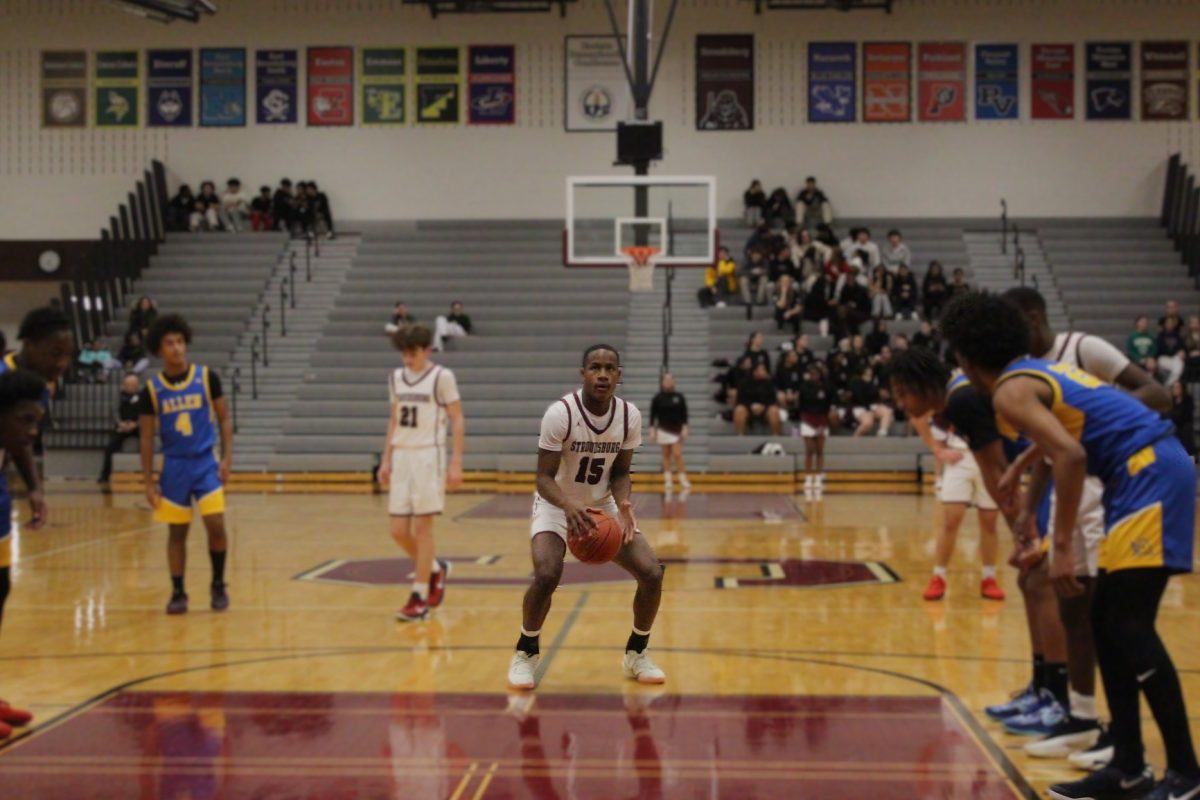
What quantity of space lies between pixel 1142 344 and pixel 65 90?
22.8 metres

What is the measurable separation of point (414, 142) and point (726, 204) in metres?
6.94

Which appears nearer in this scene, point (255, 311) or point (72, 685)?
point (72, 685)

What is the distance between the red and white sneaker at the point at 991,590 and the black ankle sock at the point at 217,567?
5.49 meters

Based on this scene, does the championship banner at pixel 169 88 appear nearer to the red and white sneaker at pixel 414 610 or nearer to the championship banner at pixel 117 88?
the championship banner at pixel 117 88

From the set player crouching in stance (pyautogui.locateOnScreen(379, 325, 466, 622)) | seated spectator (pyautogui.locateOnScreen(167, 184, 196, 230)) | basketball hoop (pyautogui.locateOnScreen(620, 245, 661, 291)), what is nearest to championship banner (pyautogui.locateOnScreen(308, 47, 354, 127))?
seated spectator (pyautogui.locateOnScreen(167, 184, 196, 230))

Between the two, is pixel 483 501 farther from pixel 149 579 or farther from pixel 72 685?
pixel 72 685

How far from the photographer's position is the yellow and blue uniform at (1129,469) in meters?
4.50

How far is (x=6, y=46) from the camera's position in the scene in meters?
28.5

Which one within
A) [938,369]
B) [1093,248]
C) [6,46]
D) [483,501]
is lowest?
[483,501]

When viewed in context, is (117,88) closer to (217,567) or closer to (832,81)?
(832,81)

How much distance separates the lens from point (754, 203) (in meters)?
26.4

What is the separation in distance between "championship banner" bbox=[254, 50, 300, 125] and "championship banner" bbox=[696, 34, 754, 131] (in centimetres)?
885

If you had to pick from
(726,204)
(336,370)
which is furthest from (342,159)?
(726,204)

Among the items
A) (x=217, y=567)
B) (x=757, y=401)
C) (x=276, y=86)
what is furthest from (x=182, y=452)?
(x=276, y=86)
